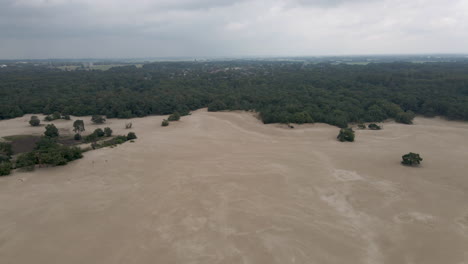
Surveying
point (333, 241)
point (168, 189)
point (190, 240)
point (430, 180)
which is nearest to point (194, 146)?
point (168, 189)

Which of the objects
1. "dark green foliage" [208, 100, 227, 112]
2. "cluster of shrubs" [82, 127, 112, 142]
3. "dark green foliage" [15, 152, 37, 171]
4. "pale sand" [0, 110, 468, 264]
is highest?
"dark green foliage" [208, 100, 227, 112]

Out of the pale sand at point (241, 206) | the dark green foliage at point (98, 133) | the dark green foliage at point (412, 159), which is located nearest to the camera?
the pale sand at point (241, 206)

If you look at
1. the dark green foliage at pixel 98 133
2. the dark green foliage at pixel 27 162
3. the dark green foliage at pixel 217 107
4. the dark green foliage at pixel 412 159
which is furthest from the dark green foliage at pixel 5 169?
the dark green foliage at pixel 412 159

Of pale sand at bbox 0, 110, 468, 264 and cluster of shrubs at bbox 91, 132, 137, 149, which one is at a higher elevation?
cluster of shrubs at bbox 91, 132, 137, 149

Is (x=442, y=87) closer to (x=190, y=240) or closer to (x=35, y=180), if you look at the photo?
(x=190, y=240)

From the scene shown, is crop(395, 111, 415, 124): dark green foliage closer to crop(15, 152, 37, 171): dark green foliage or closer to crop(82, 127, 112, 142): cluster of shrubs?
crop(82, 127, 112, 142): cluster of shrubs

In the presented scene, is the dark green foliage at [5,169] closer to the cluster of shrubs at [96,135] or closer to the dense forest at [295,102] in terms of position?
the cluster of shrubs at [96,135]

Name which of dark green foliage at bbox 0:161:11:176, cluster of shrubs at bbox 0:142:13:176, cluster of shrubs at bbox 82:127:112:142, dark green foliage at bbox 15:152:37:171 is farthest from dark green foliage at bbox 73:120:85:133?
dark green foliage at bbox 0:161:11:176

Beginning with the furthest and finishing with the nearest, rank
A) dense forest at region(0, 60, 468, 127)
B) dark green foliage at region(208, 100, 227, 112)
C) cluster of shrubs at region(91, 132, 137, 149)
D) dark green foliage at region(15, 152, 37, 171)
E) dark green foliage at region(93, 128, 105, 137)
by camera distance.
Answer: dark green foliage at region(208, 100, 227, 112) < dense forest at region(0, 60, 468, 127) < dark green foliage at region(93, 128, 105, 137) < cluster of shrubs at region(91, 132, 137, 149) < dark green foliage at region(15, 152, 37, 171)

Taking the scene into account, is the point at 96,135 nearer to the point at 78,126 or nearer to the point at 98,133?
the point at 98,133
